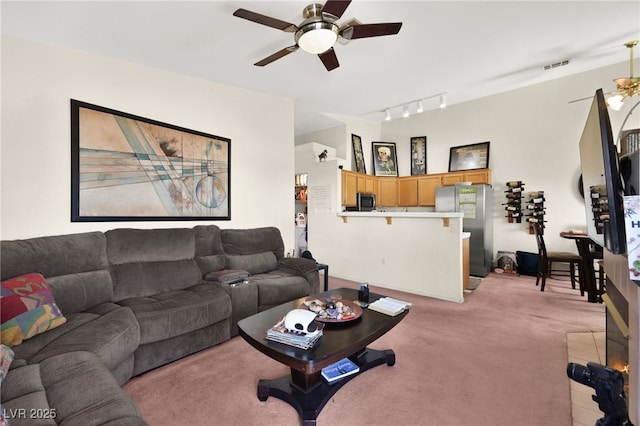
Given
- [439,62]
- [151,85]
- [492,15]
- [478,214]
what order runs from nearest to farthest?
1. [492,15]
2. [151,85]
3. [439,62]
4. [478,214]

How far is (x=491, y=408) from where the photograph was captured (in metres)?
1.60

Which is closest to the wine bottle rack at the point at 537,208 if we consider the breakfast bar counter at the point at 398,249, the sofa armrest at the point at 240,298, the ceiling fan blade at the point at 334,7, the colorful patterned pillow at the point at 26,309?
the breakfast bar counter at the point at 398,249

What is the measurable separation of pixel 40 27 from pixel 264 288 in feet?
9.27

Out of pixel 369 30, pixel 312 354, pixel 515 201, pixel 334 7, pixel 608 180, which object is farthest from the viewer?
pixel 515 201

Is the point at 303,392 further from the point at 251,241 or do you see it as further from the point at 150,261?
the point at 251,241

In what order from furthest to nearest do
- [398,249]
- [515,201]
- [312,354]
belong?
[515,201]
[398,249]
[312,354]

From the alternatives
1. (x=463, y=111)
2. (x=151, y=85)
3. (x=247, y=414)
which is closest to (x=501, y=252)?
(x=463, y=111)

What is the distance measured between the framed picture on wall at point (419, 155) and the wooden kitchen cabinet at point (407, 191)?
0.25 m

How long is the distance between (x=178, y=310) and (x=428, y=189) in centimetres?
535

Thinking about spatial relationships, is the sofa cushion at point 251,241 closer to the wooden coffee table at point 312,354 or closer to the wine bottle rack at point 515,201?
the wooden coffee table at point 312,354

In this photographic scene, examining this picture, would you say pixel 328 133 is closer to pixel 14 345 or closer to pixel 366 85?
pixel 366 85

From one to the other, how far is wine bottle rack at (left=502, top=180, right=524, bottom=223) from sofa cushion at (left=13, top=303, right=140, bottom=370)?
581cm

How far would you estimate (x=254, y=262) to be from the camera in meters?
3.15

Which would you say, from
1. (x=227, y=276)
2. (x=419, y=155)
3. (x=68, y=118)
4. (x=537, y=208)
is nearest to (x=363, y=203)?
(x=419, y=155)
